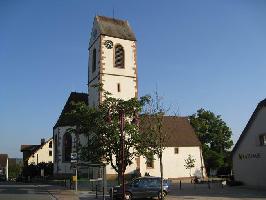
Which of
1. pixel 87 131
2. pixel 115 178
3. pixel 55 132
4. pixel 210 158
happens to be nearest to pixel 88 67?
pixel 55 132

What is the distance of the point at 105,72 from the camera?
47.4 m

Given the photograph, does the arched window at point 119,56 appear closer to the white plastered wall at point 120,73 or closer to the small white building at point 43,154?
the white plastered wall at point 120,73

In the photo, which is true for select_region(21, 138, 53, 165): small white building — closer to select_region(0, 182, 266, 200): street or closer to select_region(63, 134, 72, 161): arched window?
select_region(63, 134, 72, 161): arched window

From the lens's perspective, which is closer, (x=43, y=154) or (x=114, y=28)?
(x=114, y=28)

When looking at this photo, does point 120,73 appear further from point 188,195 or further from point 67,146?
point 188,195

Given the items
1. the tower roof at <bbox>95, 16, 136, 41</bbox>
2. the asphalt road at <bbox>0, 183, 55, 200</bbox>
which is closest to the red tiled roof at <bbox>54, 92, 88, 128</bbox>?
the tower roof at <bbox>95, 16, 136, 41</bbox>

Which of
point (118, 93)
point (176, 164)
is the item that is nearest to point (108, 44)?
point (118, 93)

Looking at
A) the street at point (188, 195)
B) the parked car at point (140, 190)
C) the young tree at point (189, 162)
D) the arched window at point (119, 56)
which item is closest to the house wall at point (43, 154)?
the young tree at point (189, 162)

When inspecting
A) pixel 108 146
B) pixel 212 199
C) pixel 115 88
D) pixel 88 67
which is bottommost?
pixel 212 199

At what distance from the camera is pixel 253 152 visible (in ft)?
116

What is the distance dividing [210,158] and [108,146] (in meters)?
34.7

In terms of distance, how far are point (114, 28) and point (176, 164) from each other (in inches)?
748

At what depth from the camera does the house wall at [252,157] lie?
34125 mm

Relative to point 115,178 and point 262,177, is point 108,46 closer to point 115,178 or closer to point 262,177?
point 115,178
